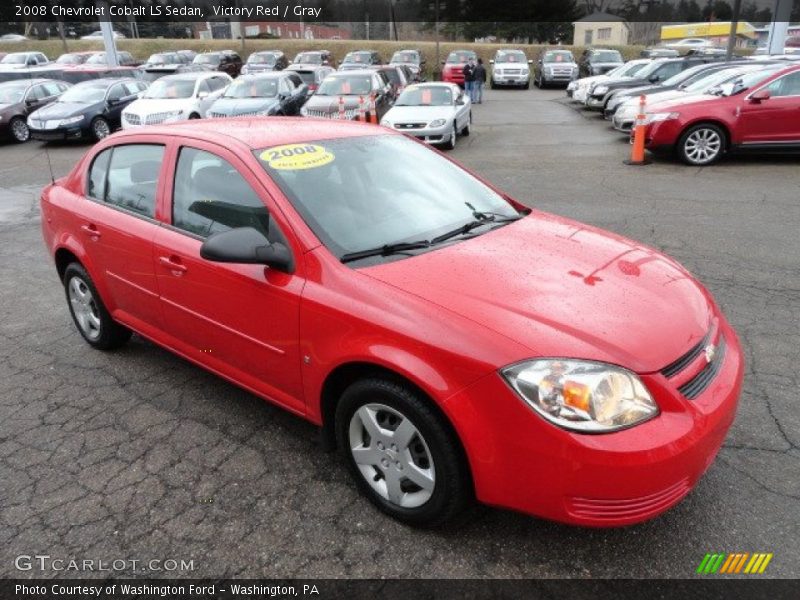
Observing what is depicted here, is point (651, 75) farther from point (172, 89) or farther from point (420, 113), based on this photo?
point (172, 89)

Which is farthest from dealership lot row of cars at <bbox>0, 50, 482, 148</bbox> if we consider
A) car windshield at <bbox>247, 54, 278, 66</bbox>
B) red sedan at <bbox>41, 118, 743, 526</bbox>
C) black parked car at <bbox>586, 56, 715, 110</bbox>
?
car windshield at <bbox>247, 54, 278, 66</bbox>

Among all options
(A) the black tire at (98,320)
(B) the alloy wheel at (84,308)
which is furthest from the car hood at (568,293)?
(B) the alloy wheel at (84,308)

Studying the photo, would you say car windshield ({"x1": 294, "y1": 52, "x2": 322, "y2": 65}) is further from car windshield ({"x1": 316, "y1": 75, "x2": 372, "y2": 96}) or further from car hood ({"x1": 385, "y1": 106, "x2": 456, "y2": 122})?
car hood ({"x1": 385, "y1": 106, "x2": 456, "y2": 122})

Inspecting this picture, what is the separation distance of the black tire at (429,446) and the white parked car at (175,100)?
1275 cm

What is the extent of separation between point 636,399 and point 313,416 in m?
1.44

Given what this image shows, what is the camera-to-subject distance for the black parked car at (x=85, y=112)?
14672 mm

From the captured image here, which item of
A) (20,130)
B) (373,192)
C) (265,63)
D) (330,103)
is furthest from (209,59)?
(373,192)

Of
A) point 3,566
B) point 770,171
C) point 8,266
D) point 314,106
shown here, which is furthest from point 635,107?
point 3,566

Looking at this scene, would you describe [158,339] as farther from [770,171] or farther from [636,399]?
[770,171]

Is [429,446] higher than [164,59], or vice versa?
[164,59]

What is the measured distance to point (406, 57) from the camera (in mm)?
30094

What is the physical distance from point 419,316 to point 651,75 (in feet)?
56.4

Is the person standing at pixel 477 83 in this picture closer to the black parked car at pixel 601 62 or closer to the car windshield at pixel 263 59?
the black parked car at pixel 601 62

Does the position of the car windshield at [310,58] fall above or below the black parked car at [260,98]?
above
